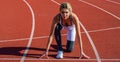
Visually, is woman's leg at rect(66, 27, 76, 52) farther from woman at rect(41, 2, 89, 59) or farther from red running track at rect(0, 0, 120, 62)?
red running track at rect(0, 0, 120, 62)

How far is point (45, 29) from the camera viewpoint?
454 inches

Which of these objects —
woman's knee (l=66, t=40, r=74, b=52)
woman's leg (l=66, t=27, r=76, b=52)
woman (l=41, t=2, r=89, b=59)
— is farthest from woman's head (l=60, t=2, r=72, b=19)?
woman's knee (l=66, t=40, r=74, b=52)

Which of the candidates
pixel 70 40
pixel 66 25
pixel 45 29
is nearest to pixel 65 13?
pixel 66 25

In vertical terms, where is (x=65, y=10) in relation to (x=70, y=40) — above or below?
above

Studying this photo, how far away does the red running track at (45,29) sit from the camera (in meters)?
9.10

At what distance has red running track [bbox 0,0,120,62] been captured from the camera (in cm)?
910

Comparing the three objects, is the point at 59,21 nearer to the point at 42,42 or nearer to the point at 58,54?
the point at 58,54

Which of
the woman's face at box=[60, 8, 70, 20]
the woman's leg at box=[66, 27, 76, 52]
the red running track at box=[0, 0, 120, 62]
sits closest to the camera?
the woman's face at box=[60, 8, 70, 20]

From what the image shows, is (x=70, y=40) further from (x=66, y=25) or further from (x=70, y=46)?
(x=66, y=25)

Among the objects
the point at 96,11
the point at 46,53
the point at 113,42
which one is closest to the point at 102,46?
the point at 113,42

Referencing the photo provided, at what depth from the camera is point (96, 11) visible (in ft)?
46.0

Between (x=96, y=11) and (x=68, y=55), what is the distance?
17.4 ft

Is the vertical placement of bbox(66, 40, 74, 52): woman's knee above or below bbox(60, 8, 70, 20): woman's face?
below

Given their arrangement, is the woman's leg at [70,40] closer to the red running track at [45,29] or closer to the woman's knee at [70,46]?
the woman's knee at [70,46]
